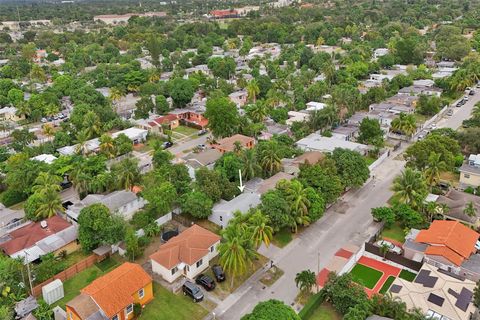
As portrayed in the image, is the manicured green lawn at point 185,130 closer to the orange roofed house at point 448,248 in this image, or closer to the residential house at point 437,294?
the orange roofed house at point 448,248

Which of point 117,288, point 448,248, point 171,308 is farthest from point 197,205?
point 448,248

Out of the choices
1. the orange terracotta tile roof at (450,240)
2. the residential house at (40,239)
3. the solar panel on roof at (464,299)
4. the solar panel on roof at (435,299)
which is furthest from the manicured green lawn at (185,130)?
the solar panel on roof at (464,299)

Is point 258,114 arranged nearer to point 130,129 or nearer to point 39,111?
point 130,129

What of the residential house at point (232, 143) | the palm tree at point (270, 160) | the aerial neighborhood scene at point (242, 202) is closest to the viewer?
the aerial neighborhood scene at point (242, 202)

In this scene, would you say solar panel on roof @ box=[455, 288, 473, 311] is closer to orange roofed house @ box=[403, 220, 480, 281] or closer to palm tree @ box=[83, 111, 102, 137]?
orange roofed house @ box=[403, 220, 480, 281]

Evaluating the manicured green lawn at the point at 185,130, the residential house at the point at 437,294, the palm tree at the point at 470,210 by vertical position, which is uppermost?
the palm tree at the point at 470,210

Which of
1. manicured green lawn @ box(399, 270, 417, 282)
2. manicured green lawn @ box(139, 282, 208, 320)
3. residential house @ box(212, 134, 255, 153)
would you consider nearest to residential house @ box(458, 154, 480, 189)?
manicured green lawn @ box(399, 270, 417, 282)
